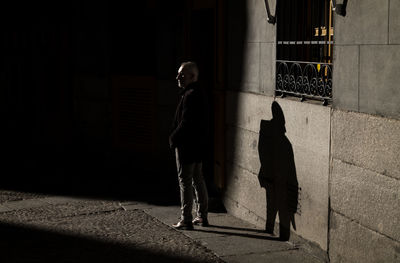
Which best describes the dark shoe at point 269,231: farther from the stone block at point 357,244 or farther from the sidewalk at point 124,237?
the stone block at point 357,244

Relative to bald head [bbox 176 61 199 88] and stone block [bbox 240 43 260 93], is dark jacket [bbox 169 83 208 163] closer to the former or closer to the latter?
bald head [bbox 176 61 199 88]

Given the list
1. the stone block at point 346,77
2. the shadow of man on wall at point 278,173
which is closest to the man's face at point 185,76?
the shadow of man on wall at point 278,173

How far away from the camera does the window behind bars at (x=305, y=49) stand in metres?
6.66

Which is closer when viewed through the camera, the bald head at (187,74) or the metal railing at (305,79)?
the metal railing at (305,79)

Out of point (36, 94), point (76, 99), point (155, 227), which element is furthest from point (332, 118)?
point (36, 94)

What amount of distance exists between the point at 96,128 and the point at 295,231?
5.97 m

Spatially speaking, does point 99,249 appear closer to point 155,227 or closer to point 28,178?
point 155,227

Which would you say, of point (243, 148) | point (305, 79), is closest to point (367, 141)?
point (305, 79)

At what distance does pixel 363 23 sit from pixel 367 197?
4.64 ft

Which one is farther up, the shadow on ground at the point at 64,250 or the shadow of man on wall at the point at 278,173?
the shadow of man on wall at the point at 278,173

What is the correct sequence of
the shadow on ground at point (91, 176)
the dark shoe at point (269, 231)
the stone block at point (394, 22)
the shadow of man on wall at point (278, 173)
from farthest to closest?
the shadow on ground at point (91, 176)
the dark shoe at point (269, 231)
the shadow of man on wall at point (278, 173)
the stone block at point (394, 22)

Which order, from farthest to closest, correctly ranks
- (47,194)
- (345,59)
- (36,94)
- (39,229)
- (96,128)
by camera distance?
1. (36,94)
2. (96,128)
3. (47,194)
4. (39,229)
5. (345,59)

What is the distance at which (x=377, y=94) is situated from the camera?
562cm

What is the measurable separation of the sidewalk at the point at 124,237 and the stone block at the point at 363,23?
210 cm
